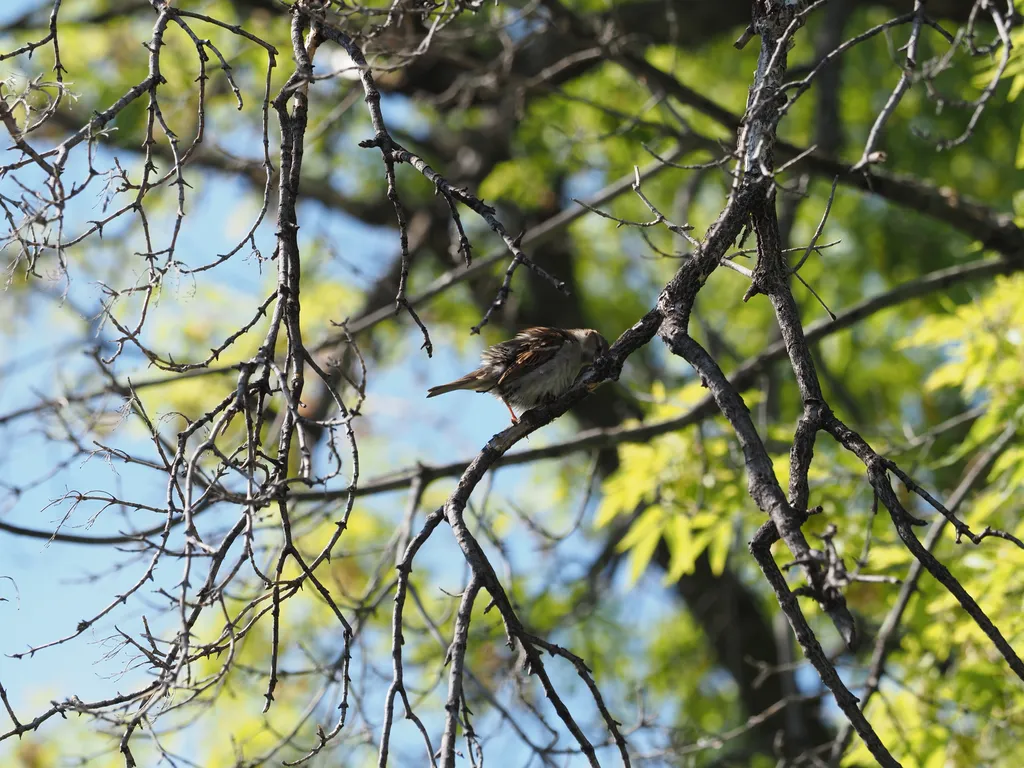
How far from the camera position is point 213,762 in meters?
8.34

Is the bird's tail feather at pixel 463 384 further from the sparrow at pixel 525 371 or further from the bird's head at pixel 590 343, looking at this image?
the bird's head at pixel 590 343

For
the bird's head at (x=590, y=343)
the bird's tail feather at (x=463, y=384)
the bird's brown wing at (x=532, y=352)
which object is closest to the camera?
the bird's tail feather at (x=463, y=384)

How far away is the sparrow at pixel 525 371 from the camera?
5.05m

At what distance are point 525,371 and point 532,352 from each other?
0.34ft

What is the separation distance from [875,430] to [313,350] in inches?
127

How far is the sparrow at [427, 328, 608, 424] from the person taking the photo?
5055mm

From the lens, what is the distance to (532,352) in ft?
16.7

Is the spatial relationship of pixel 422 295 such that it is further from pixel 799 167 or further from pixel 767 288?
pixel 767 288

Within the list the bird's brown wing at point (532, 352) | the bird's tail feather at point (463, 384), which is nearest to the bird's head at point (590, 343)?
the bird's brown wing at point (532, 352)

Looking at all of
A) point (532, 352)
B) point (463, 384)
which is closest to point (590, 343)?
point (532, 352)

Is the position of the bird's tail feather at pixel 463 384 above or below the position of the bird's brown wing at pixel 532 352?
below

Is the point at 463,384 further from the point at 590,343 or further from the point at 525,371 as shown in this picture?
the point at 590,343

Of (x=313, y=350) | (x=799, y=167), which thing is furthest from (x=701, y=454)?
(x=313, y=350)

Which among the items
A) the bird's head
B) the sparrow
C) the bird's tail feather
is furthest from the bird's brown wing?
the bird's head
